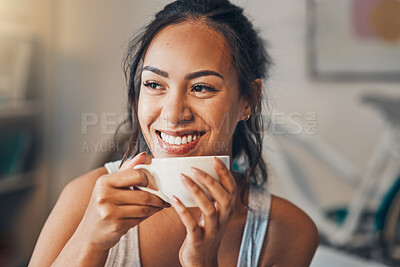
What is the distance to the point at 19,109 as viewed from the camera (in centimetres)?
251

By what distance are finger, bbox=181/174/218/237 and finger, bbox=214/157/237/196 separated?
1.3 inches

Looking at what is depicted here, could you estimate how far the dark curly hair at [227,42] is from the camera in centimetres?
79

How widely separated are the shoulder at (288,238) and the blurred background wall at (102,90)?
1839 mm

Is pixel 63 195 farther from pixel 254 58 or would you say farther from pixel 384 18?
pixel 384 18

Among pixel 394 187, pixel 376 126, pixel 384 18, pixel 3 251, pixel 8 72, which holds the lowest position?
pixel 3 251

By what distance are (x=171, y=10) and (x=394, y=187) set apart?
1963 mm

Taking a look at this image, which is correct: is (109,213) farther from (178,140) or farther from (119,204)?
(178,140)

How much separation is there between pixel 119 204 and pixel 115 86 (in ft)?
7.71

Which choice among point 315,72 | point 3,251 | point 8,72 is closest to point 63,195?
point 8,72

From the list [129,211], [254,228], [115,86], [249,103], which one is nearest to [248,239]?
[254,228]

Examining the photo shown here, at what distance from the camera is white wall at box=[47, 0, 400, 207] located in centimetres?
282

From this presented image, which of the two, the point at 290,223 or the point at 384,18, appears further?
the point at 384,18

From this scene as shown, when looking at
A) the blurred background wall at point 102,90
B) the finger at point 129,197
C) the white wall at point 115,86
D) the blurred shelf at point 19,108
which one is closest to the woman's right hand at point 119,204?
the finger at point 129,197

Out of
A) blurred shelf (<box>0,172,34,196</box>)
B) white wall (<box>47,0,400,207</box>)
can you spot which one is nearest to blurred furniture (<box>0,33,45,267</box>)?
blurred shelf (<box>0,172,34,196</box>)
